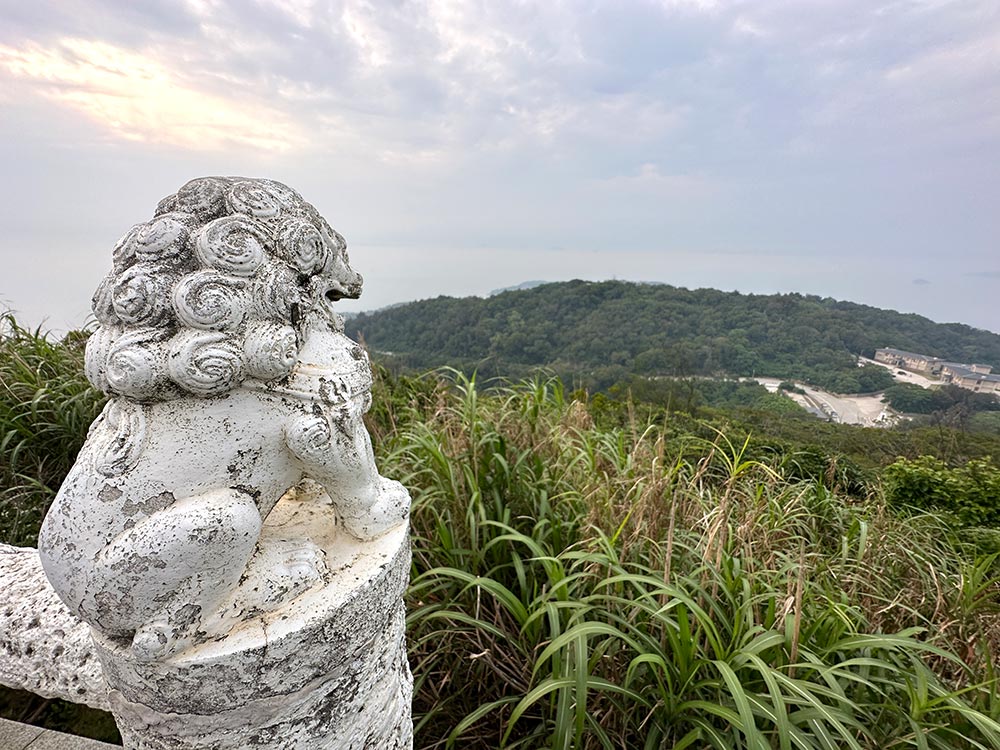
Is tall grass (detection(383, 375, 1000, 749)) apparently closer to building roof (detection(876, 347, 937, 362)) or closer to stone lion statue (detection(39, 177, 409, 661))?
stone lion statue (detection(39, 177, 409, 661))

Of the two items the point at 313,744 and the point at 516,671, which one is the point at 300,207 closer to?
the point at 313,744

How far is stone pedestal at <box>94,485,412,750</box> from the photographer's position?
0.93 m

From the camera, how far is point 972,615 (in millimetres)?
1993

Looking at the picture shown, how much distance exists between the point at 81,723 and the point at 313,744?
1550mm

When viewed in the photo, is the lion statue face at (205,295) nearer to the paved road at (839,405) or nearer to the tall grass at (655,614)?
the tall grass at (655,614)

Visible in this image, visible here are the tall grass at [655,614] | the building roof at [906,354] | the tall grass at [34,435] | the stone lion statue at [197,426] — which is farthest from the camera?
the building roof at [906,354]

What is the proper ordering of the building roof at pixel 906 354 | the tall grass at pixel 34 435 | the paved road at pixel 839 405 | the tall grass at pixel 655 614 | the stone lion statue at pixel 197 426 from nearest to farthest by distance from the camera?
the stone lion statue at pixel 197 426, the tall grass at pixel 655 614, the tall grass at pixel 34 435, the paved road at pixel 839 405, the building roof at pixel 906 354

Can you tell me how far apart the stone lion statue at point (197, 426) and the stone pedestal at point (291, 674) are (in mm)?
47

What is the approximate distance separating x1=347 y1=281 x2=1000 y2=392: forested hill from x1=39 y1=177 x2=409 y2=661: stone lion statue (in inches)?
300

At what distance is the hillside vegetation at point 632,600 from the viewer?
1.40 m

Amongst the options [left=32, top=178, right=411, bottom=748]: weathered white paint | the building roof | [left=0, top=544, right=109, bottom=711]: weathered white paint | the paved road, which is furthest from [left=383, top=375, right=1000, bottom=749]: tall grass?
the building roof

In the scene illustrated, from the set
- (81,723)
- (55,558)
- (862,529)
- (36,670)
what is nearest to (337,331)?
(55,558)

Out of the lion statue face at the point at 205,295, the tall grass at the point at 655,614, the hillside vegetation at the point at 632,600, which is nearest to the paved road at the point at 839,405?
the hillside vegetation at the point at 632,600

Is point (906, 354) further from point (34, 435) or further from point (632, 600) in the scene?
point (34, 435)
